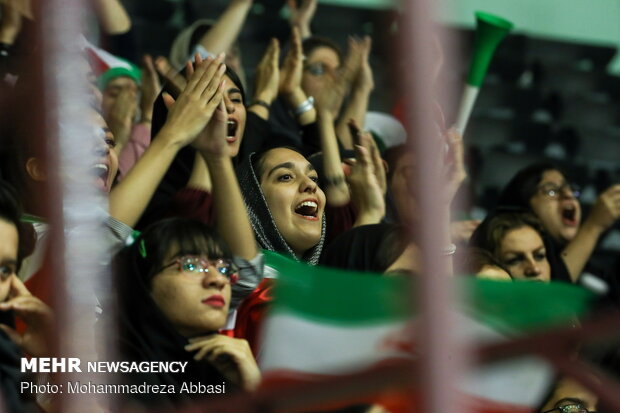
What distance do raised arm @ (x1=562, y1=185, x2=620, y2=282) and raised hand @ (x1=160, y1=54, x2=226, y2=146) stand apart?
1199mm

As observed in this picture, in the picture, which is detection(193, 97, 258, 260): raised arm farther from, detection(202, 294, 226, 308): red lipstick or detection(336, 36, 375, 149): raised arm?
detection(336, 36, 375, 149): raised arm

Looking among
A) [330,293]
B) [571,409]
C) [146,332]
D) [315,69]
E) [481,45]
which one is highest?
[481,45]

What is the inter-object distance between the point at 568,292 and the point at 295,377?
40.4 inches

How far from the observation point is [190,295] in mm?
2463

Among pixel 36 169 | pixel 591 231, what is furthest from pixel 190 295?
pixel 591 231

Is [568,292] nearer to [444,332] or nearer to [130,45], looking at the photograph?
[130,45]

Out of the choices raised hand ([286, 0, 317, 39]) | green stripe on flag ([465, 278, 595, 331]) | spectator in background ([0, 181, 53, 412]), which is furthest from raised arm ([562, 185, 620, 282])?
spectator in background ([0, 181, 53, 412])

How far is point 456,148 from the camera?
2.53 m

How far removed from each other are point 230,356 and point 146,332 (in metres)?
0.15

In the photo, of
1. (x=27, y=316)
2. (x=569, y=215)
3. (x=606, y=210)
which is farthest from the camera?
(x=606, y=210)

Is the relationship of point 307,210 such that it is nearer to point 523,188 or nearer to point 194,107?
point 194,107

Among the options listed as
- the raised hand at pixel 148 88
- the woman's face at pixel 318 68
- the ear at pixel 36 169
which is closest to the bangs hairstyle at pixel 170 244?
the ear at pixel 36 169

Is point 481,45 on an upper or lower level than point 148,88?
upper

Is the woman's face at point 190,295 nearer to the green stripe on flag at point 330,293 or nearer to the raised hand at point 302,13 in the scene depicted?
the green stripe on flag at point 330,293
